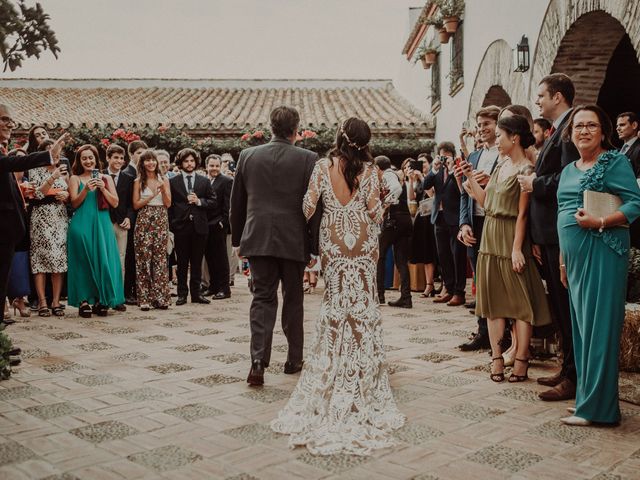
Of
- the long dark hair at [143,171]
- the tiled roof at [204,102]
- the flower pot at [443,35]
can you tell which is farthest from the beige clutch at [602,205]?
the tiled roof at [204,102]

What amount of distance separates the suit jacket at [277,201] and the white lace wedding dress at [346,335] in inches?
12.2

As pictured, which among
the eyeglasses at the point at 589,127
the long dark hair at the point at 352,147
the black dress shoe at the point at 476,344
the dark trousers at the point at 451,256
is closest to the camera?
the eyeglasses at the point at 589,127

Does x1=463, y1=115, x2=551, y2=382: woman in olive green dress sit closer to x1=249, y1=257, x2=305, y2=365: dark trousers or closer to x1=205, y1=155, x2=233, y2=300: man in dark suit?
x1=249, y1=257, x2=305, y2=365: dark trousers

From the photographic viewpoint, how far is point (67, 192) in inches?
286

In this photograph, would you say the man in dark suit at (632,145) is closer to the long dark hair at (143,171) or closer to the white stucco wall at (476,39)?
the white stucco wall at (476,39)

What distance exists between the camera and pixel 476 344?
542 cm

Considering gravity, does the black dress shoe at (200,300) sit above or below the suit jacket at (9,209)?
below

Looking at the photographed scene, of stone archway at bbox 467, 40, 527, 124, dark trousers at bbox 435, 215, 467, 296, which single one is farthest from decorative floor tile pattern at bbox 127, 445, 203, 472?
stone archway at bbox 467, 40, 527, 124

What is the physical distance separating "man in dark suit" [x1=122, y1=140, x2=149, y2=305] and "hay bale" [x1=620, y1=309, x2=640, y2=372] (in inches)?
225

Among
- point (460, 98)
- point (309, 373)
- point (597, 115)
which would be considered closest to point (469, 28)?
point (460, 98)

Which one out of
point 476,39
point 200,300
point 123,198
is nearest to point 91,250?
point 123,198

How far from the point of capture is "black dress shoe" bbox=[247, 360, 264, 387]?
4262 mm

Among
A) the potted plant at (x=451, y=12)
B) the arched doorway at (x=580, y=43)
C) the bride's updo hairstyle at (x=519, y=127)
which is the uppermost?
the potted plant at (x=451, y=12)

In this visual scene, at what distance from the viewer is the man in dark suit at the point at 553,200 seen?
4016 mm
